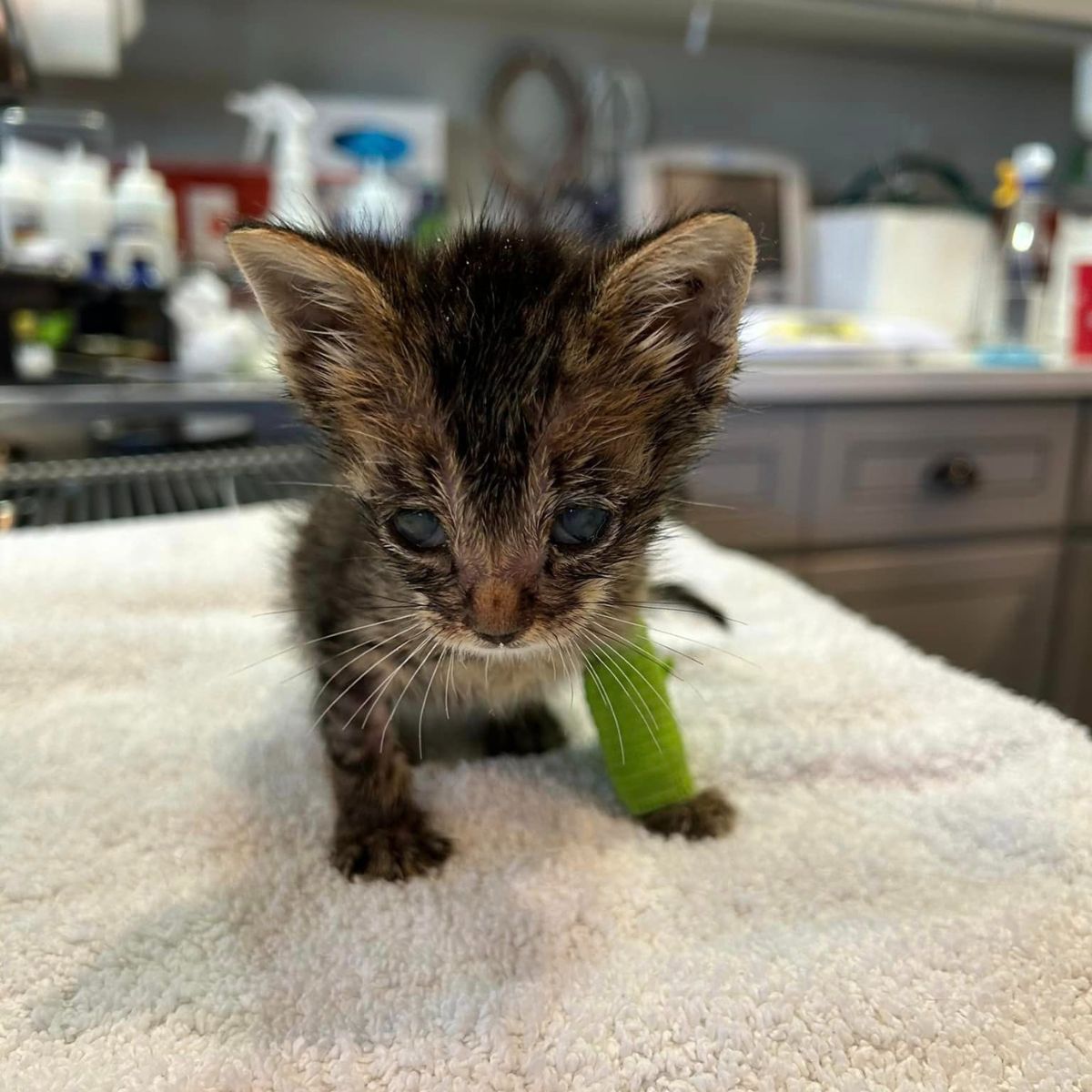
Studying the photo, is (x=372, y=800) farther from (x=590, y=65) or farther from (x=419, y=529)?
(x=590, y=65)

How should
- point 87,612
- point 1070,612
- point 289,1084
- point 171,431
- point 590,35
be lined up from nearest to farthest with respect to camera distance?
point 289,1084 < point 87,612 < point 171,431 < point 1070,612 < point 590,35

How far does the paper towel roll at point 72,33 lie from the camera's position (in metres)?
1.53

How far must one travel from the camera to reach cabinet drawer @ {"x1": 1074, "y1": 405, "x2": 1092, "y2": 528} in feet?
5.13

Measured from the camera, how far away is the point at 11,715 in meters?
0.73

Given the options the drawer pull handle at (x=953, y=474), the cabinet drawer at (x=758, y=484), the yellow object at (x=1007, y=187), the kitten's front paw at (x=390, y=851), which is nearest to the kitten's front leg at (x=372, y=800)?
the kitten's front paw at (x=390, y=851)

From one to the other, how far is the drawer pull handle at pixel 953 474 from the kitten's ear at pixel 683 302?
41.4 inches

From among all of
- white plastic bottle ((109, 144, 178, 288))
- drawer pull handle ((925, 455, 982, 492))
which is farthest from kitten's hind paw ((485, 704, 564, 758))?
white plastic bottle ((109, 144, 178, 288))

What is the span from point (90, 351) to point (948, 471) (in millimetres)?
1429

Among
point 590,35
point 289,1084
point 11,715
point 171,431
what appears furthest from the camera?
point 590,35

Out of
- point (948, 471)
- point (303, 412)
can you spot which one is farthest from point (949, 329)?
point (303, 412)

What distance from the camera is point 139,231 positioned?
5.01 feet

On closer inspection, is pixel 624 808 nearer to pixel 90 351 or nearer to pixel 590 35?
pixel 90 351

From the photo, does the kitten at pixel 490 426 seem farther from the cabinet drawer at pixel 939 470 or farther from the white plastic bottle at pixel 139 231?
the white plastic bottle at pixel 139 231

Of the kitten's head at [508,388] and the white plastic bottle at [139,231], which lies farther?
the white plastic bottle at [139,231]
